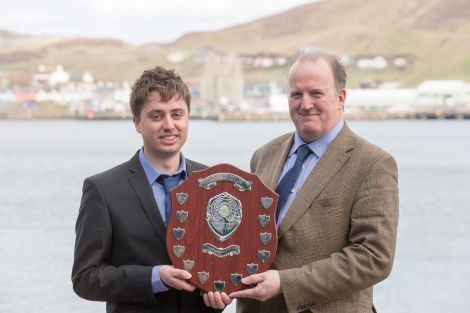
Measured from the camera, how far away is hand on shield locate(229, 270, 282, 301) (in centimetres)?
259

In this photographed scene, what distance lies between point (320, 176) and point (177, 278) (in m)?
0.47

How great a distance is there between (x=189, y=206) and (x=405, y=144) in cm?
6377

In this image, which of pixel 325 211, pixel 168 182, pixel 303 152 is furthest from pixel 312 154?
pixel 168 182

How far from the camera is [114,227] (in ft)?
8.93

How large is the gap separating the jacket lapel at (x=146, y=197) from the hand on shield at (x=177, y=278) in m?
0.11

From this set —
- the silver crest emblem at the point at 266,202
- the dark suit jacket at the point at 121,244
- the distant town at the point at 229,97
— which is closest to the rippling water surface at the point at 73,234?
the dark suit jacket at the point at 121,244

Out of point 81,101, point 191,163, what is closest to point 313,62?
point 191,163

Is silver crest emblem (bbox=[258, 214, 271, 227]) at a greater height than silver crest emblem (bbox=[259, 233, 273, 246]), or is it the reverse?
silver crest emblem (bbox=[258, 214, 271, 227])

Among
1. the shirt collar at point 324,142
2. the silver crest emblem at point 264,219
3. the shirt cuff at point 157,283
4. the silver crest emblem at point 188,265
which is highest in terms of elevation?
the shirt collar at point 324,142

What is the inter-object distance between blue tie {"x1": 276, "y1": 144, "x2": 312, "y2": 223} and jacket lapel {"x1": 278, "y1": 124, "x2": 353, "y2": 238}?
0.15 ft

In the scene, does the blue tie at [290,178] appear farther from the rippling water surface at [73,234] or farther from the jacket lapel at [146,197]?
the rippling water surface at [73,234]

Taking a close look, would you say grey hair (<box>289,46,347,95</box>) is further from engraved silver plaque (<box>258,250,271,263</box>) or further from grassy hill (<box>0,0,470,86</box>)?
grassy hill (<box>0,0,470,86</box>)

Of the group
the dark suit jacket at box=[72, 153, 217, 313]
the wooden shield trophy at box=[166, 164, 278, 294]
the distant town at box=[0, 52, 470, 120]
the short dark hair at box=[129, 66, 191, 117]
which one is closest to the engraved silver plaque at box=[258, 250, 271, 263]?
the wooden shield trophy at box=[166, 164, 278, 294]

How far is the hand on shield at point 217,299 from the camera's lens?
2602mm
